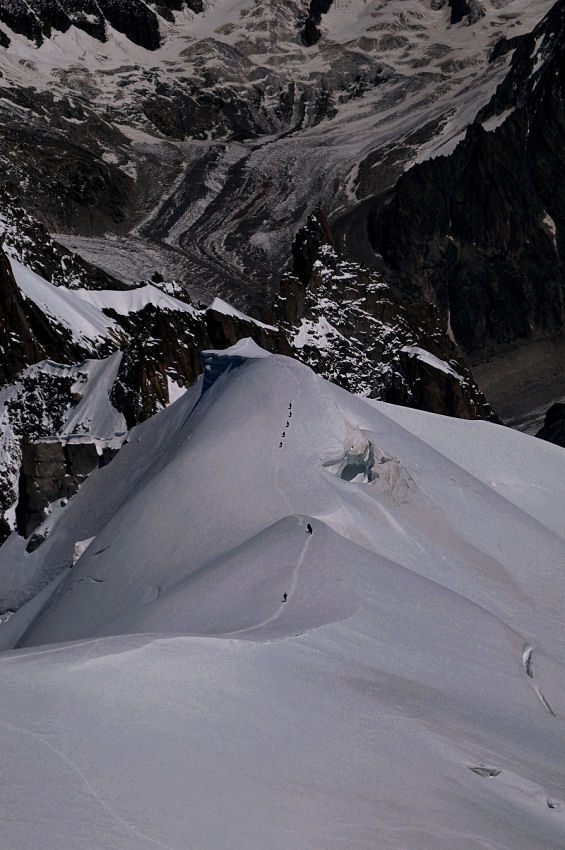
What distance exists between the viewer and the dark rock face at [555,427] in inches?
4690

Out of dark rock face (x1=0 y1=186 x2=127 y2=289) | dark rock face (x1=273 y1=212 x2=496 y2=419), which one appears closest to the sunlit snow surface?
dark rock face (x1=0 y1=186 x2=127 y2=289)

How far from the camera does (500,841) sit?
1188 cm

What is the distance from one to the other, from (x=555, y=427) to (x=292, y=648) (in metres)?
109

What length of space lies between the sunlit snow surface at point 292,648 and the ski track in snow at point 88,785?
0.03m

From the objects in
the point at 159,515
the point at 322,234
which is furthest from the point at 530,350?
the point at 159,515

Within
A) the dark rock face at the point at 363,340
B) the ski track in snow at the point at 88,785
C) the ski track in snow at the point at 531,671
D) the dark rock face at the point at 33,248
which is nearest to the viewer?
the ski track in snow at the point at 88,785

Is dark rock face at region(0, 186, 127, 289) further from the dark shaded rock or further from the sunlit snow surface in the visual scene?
the sunlit snow surface

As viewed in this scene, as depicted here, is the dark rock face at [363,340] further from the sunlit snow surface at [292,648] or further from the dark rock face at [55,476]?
the sunlit snow surface at [292,648]

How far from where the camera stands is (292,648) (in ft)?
56.1

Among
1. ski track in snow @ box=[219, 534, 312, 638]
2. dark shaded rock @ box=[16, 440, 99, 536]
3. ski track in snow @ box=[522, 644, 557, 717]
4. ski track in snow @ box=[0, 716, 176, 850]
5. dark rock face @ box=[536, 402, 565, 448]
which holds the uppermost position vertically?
ski track in snow @ box=[0, 716, 176, 850]

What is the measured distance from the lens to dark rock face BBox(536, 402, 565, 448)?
119 m

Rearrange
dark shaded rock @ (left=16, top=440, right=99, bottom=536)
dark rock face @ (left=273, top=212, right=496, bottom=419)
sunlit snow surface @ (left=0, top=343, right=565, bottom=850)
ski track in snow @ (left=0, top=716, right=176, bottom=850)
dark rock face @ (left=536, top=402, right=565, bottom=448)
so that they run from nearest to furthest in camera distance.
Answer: ski track in snow @ (left=0, top=716, right=176, bottom=850) → sunlit snow surface @ (left=0, top=343, right=565, bottom=850) → dark shaded rock @ (left=16, top=440, right=99, bottom=536) → dark rock face @ (left=273, top=212, right=496, bottom=419) → dark rock face @ (left=536, top=402, right=565, bottom=448)

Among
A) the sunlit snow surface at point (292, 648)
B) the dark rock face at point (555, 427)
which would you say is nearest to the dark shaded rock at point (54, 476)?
the sunlit snow surface at point (292, 648)

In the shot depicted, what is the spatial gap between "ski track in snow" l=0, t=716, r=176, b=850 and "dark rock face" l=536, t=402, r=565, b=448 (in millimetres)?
108900
